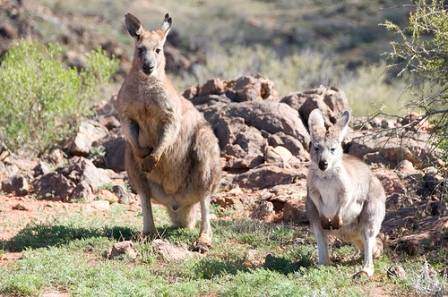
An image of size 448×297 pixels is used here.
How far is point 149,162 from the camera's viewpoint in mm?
10109

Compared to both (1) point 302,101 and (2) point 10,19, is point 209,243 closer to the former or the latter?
(1) point 302,101

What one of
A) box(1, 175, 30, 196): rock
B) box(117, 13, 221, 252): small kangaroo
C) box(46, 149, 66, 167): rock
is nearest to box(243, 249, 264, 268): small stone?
box(117, 13, 221, 252): small kangaroo

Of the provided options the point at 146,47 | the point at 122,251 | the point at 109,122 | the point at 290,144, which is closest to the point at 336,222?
the point at 122,251

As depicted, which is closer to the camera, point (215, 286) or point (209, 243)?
point (215, 286)

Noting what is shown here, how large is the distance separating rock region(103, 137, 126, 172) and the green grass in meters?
3.00

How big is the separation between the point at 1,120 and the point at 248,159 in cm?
420

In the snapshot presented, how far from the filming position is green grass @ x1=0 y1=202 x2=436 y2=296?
306 inches

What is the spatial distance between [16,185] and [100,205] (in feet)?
4.62

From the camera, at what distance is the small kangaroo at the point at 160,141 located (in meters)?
10.1

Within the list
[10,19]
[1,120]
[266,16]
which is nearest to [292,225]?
[1,120]

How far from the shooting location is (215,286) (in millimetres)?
7996

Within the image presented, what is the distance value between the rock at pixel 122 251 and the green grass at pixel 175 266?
0.06m

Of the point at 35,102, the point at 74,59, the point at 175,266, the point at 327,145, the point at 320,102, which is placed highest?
the point at 327,145

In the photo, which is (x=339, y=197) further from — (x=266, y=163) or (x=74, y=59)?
(x=74, y=59)
